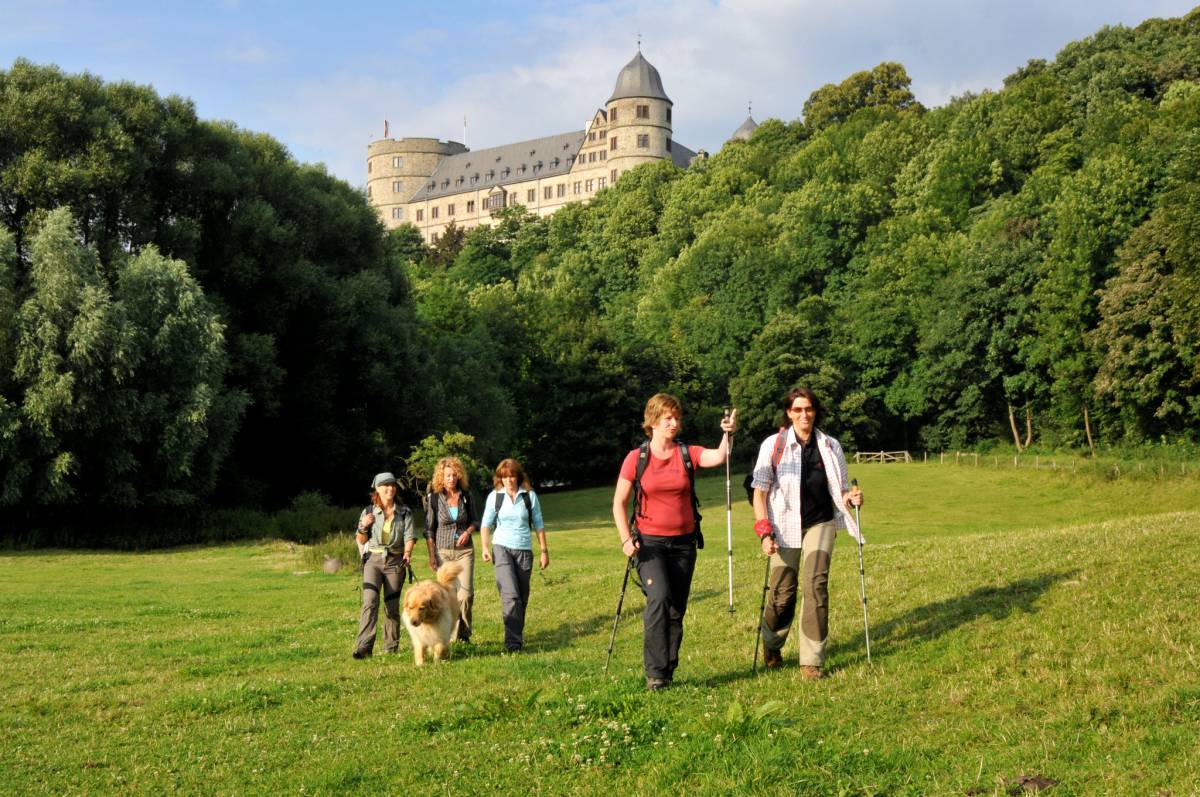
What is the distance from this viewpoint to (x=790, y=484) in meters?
10.3

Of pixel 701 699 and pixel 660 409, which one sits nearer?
pixel 701 699

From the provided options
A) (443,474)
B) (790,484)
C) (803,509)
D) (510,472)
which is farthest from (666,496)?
(443,474)

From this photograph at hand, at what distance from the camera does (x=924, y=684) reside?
31.7 ft

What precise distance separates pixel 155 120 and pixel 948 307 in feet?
171

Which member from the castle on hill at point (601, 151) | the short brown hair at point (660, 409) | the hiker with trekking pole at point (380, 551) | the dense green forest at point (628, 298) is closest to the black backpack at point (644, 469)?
the short brown hair at point (660, 409)

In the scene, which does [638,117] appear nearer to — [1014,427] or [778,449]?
[1014,427]

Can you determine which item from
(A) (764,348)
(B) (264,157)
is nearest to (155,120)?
(B) (264,157)

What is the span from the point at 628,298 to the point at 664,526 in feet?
363

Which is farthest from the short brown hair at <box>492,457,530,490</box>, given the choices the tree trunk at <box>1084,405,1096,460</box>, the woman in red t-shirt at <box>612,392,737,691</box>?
the tree trunk at <box>1084,405,1096,460</box>

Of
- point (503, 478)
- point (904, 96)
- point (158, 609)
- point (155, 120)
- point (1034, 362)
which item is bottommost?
point (158, 609)

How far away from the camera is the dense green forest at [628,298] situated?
3909 centimetres

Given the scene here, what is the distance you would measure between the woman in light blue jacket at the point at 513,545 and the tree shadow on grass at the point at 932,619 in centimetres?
260

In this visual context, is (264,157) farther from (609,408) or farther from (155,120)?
(609,408)

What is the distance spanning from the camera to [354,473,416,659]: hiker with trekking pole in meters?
13.1
